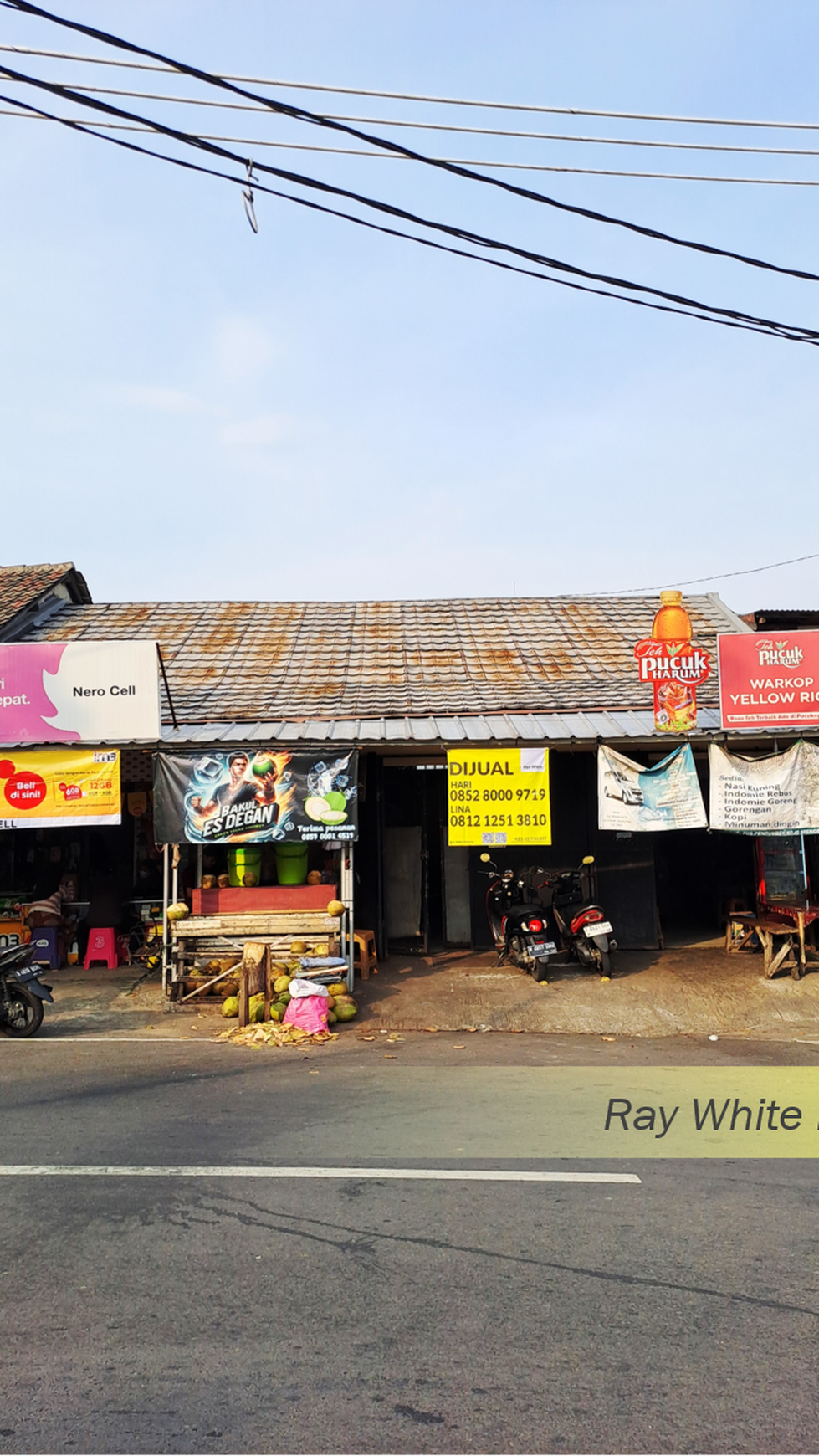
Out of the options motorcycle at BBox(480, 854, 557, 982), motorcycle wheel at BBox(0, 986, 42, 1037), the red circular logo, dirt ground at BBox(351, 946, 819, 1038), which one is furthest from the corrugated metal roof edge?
motorcycle wheel at BBox(0, 986, 42, 1037)

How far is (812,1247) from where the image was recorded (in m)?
4.88

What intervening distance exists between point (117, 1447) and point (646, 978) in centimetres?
1030

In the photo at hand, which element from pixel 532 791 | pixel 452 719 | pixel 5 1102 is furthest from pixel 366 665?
pixel 5 1102

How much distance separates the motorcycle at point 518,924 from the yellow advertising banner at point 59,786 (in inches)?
197

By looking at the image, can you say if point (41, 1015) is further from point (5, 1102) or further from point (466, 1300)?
point (466, 1300)

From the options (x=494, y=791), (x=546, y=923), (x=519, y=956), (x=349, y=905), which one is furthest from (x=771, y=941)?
(x=349, y=905)

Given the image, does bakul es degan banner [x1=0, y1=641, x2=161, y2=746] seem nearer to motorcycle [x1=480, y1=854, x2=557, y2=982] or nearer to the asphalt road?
motorcycle [x1=480, y1=854, x2=557, y2=982]

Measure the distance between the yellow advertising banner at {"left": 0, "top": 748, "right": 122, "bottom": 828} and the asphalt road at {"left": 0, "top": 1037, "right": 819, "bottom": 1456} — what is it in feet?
19.0

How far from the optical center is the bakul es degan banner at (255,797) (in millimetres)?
12320

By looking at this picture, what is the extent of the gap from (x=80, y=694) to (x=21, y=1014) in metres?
3.88

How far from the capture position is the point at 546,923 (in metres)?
13.6

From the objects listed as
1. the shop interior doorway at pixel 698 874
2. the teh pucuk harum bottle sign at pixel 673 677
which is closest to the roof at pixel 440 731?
the teh pucuk harum bottle sign at pixel 673 677

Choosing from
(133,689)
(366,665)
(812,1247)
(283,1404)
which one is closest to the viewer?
(283,1404)

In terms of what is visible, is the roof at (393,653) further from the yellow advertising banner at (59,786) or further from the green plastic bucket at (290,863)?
the yellow advertising banner at (59,786)
